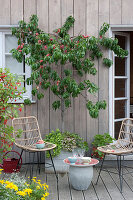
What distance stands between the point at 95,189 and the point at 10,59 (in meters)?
2.43

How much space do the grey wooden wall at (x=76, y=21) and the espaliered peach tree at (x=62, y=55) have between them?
0.14 meters

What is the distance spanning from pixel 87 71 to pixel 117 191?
1.84 m

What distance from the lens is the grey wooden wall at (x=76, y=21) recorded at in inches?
179

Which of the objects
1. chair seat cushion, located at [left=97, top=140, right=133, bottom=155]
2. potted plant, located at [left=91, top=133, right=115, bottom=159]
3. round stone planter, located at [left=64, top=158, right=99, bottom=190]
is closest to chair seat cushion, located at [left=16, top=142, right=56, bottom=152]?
round stone planter, located at [left=64, top=158, right=99, bottom=190]

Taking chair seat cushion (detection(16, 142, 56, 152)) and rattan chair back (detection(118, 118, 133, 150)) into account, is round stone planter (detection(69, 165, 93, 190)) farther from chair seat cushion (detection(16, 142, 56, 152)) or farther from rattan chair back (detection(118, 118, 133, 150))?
rattan chair back (detection(118, 118, 133, 150))

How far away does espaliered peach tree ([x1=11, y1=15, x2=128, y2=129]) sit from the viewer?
13.2 feet

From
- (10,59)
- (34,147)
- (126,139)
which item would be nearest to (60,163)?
(34,147)

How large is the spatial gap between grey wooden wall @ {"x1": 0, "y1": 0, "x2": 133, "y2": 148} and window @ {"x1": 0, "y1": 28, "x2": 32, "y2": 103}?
19 centimetres

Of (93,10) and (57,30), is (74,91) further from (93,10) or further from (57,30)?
(93,10)

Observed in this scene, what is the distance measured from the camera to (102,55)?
15.0 feet

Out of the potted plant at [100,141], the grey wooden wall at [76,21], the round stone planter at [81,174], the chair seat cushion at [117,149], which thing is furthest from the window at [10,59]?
the round stone planter at [81,174]

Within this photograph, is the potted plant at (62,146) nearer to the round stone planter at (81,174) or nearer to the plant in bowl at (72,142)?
the plant in bowl at (72,142)

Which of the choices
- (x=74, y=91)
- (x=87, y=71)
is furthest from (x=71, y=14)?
(x=74, y=91)

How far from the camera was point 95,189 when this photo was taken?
11.6ft
